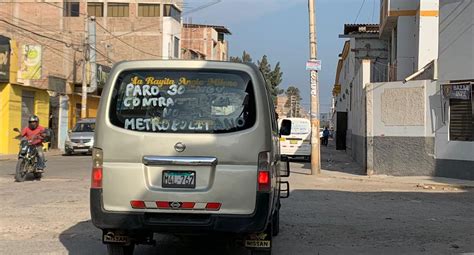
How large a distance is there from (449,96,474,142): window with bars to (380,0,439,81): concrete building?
566 centimetres

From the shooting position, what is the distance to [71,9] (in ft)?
182

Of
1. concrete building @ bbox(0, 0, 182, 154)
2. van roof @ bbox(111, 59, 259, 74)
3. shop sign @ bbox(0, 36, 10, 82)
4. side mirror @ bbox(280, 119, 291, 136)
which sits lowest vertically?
side mirror @ bbox(280, 119, 291, 136)

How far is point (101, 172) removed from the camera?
5.52m

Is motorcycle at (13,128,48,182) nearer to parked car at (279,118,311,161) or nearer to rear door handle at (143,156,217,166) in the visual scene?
rear door handle at (143,156,217,166)

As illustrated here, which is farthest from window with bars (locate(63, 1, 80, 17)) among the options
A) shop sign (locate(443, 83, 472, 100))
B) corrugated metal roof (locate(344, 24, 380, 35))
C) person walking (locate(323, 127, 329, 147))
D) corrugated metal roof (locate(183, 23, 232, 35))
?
shop sign (locate(443, 83, 472, 100))

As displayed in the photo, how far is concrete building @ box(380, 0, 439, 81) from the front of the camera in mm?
21344

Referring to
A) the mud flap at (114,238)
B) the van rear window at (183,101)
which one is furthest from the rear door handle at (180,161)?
the mud flap at (114,238)

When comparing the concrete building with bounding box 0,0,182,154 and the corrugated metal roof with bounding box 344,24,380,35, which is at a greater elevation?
the concrete building with bounding box 0,0,182,154

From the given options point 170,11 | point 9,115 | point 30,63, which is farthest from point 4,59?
point 170,11

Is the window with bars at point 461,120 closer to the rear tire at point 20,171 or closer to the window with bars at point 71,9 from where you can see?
the rear tire at point 20,171

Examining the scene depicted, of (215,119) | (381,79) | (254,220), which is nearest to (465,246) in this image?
(254,220)

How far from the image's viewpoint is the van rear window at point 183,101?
5.57 meters

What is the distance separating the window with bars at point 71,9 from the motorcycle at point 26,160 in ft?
142

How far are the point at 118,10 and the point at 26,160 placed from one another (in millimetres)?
43865
